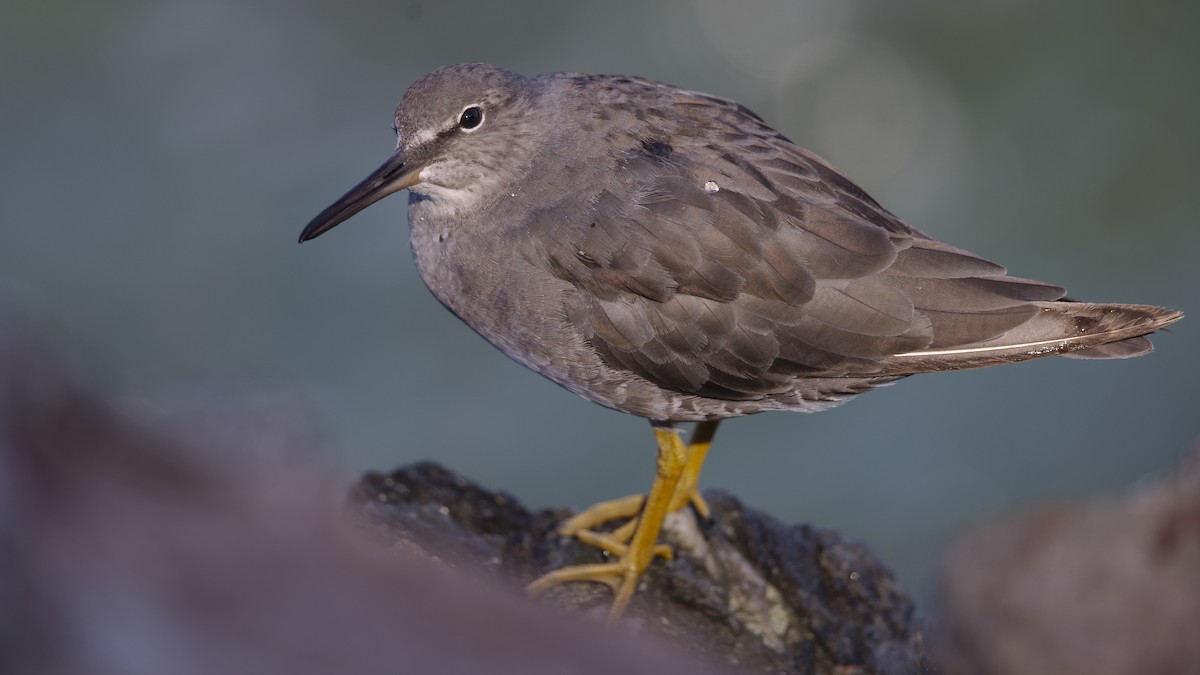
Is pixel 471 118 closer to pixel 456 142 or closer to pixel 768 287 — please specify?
pixel 456 142

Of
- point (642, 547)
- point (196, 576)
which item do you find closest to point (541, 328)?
point (642, 547)

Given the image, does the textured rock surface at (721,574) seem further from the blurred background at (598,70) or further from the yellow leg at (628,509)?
the blurred background at (598,70)

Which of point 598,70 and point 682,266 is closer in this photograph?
point 682,266

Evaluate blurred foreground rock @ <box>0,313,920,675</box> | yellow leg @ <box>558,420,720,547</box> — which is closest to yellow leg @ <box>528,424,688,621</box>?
yellow leg @ <box>558,420,720,547</box>

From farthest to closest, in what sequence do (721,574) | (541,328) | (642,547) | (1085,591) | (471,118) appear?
(642,547)
(721,574)
(1085,591)
(471,118)
(541,328)

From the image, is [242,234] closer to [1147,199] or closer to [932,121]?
[932,121]

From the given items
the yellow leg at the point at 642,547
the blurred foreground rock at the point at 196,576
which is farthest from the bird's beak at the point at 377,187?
the blurred foreground rock at the point at 196,576
